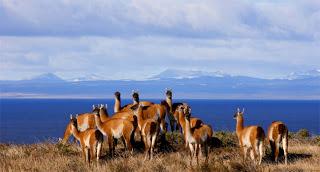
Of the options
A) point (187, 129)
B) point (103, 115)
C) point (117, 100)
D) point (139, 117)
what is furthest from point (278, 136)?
point (117, 100)

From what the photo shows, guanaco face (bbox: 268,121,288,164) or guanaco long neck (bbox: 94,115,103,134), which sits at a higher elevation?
guanaco long neck (bbox: 94,115,103,134)

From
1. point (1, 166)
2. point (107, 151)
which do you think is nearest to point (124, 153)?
point (107, 151)

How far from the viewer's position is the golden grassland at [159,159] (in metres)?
19.4

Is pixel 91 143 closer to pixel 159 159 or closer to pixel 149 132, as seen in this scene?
pixel 149 132

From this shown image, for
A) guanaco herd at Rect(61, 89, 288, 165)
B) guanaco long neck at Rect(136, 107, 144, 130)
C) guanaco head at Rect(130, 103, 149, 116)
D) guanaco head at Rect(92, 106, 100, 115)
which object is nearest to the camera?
guanaco herd at Rect(61, 89, 288, 165)

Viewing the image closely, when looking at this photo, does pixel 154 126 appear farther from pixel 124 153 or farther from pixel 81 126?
pixel 81 126

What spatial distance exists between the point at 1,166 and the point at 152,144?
194 inches

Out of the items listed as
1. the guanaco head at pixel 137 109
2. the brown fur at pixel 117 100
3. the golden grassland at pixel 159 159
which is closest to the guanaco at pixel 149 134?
the golden grassland at pixel 159 159

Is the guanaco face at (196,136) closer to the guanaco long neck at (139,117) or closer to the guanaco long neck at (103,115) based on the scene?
the guanaco long neck at (139,117)

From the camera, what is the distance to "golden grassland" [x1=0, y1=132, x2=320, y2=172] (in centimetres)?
1936

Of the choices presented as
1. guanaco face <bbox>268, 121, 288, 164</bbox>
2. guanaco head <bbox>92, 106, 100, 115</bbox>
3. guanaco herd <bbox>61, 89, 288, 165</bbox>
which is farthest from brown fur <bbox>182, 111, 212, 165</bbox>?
guanaco head <bbox>92, 106, 100, 115</bbox>

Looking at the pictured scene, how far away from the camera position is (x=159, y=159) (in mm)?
20516

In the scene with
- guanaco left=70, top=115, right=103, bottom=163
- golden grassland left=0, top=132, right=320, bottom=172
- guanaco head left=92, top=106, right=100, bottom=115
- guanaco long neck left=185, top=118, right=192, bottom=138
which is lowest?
golden grassland left=0, top=132, right=320, bottom=172

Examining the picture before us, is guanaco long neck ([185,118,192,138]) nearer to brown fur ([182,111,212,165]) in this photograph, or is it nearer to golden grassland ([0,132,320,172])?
brown fur ([182,111,212,165])
